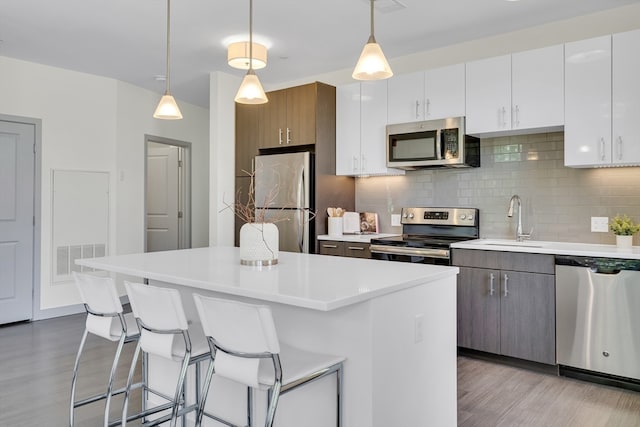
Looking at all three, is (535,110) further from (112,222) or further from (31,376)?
(112,222)

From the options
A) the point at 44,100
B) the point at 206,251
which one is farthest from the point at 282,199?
the point at 44,100

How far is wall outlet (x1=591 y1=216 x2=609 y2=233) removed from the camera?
356 centimetres

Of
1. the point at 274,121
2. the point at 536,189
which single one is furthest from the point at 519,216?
the point at 274,121

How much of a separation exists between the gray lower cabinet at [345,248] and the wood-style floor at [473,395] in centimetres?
125

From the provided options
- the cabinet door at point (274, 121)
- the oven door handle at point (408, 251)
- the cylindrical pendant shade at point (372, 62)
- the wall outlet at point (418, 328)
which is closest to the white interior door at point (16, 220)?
the cabinet door at point (274, 121)

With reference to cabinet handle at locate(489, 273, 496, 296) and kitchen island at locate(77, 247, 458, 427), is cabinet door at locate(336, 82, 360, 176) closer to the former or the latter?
cabinet handle at locate(489, 273, 496, 296)

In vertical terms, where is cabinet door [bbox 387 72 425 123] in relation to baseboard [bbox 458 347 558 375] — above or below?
above

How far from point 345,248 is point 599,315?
6.86ft

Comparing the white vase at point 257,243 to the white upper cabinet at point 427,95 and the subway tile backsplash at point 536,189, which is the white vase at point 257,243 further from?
the subway tile backsplash at point 536,189

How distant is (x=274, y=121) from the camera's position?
4.96 meters

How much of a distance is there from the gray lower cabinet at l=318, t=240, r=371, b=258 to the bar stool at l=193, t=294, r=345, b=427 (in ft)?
8.23

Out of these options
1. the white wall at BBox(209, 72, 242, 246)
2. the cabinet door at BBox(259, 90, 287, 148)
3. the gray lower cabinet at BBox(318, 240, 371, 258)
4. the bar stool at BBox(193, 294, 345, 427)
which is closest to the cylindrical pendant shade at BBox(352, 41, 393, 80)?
the bar stool at BBox(193, 294, 345, 427)

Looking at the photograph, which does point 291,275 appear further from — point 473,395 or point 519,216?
point 519,216

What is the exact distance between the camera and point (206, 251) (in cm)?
314
